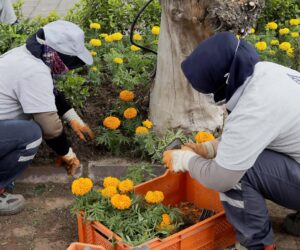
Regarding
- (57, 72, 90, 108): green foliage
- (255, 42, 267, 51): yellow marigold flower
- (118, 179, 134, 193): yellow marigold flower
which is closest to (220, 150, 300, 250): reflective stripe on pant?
(118, 179, 134, 193): yellow marigold flower

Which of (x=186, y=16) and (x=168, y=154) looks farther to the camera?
(x=186, y=16)

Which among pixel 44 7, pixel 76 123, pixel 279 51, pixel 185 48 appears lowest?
pixel 44 7

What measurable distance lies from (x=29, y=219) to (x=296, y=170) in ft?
5.37

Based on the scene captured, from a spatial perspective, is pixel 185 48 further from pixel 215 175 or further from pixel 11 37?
pixel 11 37

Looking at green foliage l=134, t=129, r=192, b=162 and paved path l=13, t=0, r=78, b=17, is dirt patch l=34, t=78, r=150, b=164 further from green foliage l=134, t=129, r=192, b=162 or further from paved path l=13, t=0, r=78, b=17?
paved path l=13, t=0, r=78, b=17

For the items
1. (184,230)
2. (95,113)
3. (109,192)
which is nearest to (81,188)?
(109,192)

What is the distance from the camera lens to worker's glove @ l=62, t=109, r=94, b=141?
A: 388cm

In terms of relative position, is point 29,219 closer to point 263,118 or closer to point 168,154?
point 168,154

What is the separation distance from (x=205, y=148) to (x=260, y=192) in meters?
0.46

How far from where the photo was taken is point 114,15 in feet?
16.9

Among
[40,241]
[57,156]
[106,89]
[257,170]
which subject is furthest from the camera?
[106,89]

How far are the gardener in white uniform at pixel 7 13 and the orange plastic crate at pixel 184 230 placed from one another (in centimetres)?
282

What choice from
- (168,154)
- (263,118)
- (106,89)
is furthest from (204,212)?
(106,89)

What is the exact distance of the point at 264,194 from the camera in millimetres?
2871
